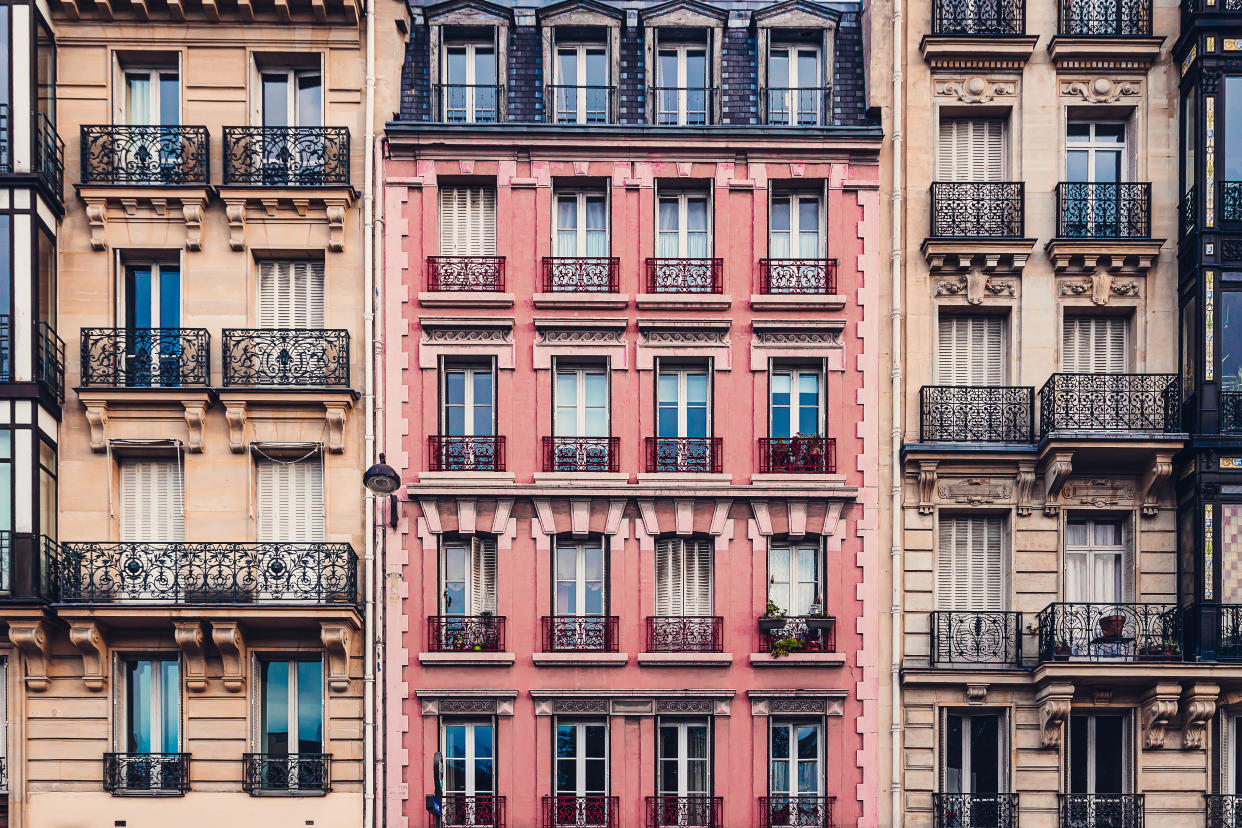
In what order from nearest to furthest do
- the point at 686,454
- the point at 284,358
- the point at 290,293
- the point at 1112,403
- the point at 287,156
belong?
the point at 1112,403 → the point at 284,358 → the point at 686,454 → the point at 287,156 → the point at 290,293

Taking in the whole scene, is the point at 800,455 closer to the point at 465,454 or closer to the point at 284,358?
the point at 465,454

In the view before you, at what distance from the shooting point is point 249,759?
26.6m

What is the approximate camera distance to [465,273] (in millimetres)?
28266

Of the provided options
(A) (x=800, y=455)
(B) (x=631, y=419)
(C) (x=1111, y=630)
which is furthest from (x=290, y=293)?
(C) (x=1111, y=630)

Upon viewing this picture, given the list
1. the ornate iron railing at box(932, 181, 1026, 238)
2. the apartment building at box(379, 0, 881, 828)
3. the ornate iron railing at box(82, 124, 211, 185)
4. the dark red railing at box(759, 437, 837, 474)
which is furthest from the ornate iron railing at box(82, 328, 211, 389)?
the ornate iron railing at box(932, 181, 1026, 238)

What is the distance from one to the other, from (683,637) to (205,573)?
8180 millimetres

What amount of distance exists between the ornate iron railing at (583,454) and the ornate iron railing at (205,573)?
3886 millimetres

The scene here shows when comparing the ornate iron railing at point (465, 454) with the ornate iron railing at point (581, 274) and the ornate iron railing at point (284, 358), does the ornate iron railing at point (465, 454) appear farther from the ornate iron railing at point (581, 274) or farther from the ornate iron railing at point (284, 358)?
the ornate iron railing at point (581, 274)

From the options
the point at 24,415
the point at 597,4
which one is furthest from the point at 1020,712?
the point at 24,415

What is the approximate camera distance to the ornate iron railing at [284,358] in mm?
27469

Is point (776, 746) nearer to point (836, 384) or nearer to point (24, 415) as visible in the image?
point (836, 384)

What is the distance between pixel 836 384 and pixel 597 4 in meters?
8.23

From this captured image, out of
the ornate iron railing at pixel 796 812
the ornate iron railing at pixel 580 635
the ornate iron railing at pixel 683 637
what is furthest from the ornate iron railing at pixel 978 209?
the ornate iron railing at pixel 796 812

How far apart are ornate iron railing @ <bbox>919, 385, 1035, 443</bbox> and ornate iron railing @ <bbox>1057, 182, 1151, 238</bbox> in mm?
3116
